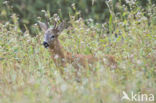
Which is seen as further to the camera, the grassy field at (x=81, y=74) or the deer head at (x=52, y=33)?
the deer head at (x=52, y=33)

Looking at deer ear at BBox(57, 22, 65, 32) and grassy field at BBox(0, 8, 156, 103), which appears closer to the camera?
grassy field at BBox(0, 8, 156, 103)

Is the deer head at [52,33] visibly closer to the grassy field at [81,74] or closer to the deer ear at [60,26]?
the deer ear at [60,26]

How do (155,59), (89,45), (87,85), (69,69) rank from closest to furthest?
(87,85) → (69,69) → (155,59) → (89,45)

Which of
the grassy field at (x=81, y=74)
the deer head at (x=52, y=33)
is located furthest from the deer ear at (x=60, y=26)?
the grassy field at (x=81, y=74)

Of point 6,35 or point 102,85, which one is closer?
point 102,85

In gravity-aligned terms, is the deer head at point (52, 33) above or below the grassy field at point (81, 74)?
above

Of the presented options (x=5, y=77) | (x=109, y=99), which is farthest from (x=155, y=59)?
(x=5, y=77)

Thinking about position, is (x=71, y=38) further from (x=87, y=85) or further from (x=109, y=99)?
(x=109, y=99)

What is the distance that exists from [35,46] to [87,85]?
260 cm

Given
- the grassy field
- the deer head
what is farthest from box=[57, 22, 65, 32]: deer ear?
the grassy field

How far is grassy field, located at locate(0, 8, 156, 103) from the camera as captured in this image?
3.96 meters

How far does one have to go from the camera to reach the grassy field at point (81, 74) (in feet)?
13.0

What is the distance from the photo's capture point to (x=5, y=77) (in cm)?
520

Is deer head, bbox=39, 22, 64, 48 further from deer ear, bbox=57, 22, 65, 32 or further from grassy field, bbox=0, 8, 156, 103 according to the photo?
grassy field, bbox=0, 8, 156, 103
